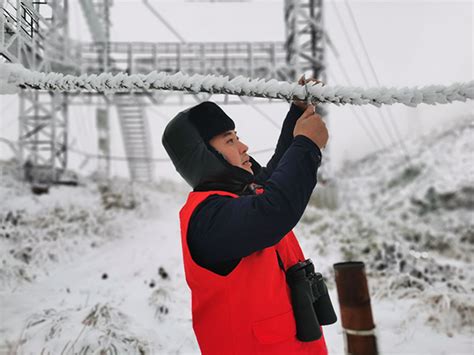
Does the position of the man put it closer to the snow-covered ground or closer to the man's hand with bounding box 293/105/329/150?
the man's hand with bounding box 293/105/329/150

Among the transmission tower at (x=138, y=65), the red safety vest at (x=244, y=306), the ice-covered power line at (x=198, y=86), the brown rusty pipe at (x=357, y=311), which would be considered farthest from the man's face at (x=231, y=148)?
the transmission tower at (x=138, y=65)

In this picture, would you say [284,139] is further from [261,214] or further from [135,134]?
[135,134]

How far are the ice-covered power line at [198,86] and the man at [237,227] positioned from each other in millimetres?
Answer: 105

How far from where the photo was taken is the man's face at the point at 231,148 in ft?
3.06

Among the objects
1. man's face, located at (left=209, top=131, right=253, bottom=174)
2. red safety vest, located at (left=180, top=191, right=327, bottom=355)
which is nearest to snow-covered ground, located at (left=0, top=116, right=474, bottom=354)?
red safety vest, located at (left=180, top=191, right=327, bottom=355)

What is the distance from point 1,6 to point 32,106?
7346mm

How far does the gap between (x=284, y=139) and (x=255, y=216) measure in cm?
52

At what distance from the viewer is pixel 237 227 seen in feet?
2.41

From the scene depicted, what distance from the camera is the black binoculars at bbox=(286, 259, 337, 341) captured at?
87 centimetres

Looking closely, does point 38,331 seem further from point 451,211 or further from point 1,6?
point 451,211

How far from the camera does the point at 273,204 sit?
Answer: 28.6 inches

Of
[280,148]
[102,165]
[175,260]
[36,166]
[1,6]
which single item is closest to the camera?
[1,6]

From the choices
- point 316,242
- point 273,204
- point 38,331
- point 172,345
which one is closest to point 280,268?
point 273,204

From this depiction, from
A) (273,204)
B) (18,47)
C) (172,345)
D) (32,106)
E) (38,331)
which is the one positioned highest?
(32,106)
